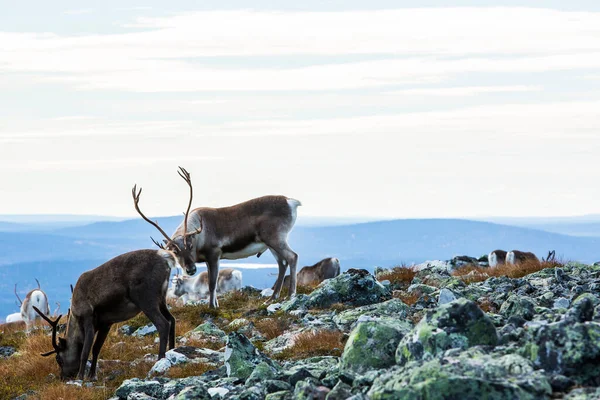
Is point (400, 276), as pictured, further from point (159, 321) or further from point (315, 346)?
point (315, 346)

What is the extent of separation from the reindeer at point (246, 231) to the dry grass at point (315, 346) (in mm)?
7335

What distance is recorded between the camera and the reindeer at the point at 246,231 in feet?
65.1

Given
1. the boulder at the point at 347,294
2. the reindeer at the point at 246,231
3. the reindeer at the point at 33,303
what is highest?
the reindeer at the point at 246,231

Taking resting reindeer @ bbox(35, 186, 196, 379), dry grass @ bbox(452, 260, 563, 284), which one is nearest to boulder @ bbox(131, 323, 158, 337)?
resting reindeer @ bbox(35, 186, 196, 379)

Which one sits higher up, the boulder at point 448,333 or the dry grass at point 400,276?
the boulder at point 448,333

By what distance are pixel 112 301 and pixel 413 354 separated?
21.3 ft

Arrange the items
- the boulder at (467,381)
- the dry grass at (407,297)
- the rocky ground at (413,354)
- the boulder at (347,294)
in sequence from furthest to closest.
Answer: the boulder at (347,294), the dry grass at (407,297), the rocky ground at (413,354), the boulder at (467,381)

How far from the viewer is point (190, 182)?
1925cm

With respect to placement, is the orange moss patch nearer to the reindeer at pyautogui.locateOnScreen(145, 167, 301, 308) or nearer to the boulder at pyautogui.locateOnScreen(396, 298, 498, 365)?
the reindeer at pyautogui.locateOnScreen(145, 167, 301, 308)

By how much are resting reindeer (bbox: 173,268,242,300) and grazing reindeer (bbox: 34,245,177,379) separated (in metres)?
17.5

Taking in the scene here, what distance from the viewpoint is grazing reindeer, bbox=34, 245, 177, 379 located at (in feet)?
42.6

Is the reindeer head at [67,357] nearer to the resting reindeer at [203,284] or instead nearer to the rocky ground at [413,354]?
the rocky ground at [413,354]

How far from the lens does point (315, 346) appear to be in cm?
1178

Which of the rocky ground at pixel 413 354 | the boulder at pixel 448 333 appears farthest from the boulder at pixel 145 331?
the boulder at pixel 448 333
